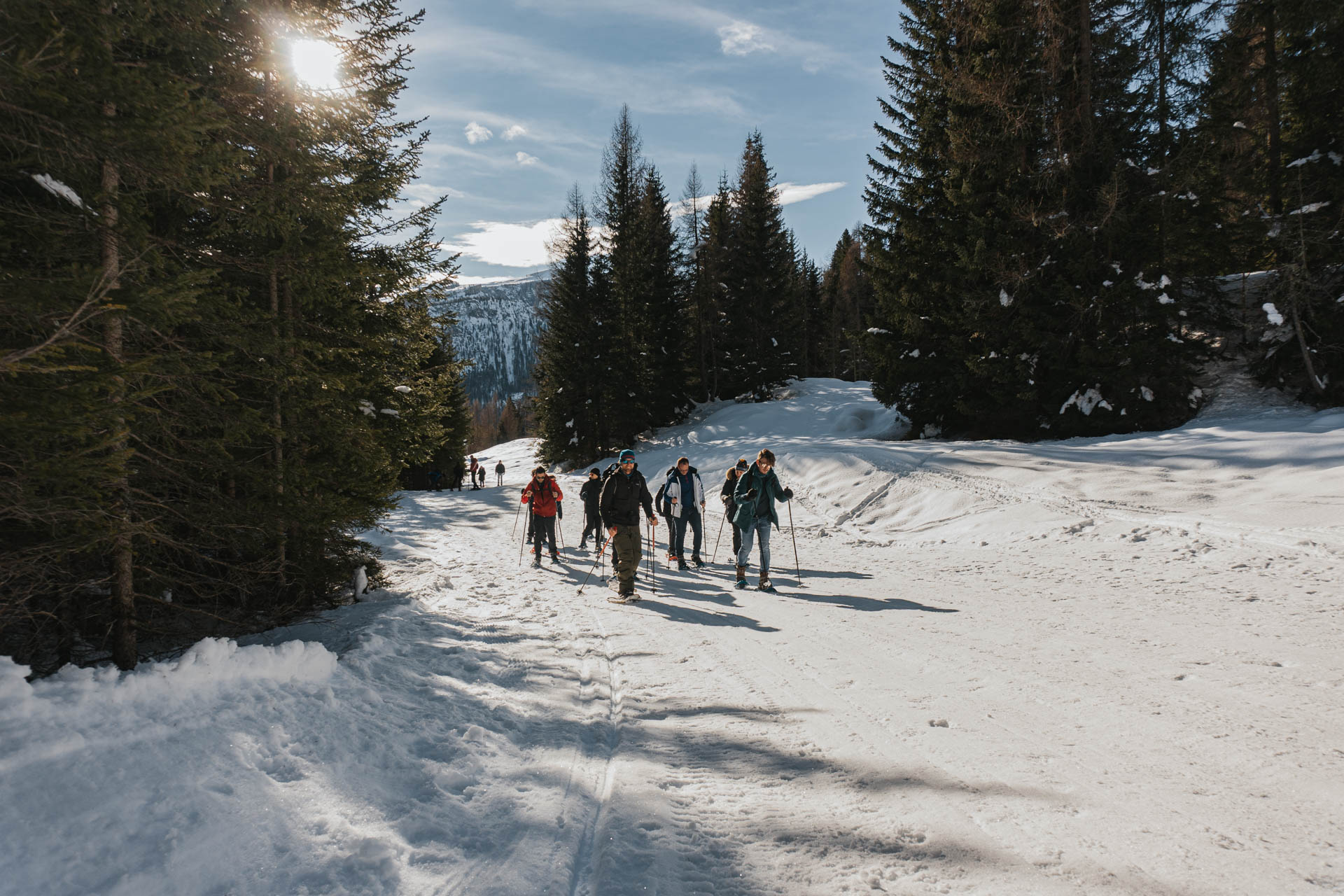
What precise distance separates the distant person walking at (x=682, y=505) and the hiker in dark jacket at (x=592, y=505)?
189 centimetres

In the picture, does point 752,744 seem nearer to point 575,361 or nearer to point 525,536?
point 525,536

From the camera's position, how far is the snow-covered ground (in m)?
2.81

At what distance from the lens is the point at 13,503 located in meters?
4.42

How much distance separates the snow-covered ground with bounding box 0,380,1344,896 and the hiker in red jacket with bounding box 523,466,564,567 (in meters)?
4.20

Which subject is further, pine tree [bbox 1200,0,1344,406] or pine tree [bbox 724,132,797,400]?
pine tree [bbox 724,132,797,400]

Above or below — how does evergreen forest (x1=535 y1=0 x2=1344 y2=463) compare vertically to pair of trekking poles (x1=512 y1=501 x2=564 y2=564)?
above

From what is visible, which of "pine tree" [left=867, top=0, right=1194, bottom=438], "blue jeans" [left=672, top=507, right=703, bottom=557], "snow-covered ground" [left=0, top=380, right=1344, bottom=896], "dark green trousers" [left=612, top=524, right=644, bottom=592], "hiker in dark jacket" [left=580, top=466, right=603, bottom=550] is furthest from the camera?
"pine tree" [left=867, top=0, right=1194, bottom=438]

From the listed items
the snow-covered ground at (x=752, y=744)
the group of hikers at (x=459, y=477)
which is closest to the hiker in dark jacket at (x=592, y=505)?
the snow-covered ground at (x=752, y=744)

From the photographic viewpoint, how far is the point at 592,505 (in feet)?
48.6

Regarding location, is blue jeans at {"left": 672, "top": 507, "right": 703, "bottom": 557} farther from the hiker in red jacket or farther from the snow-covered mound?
the snow-covered mound

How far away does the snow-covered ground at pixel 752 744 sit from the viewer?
2807mm

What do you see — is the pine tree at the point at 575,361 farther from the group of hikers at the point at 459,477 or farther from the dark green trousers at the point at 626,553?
the dark green trousers at the point at 626,553

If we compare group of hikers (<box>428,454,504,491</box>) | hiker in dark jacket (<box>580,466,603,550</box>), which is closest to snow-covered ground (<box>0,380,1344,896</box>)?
hiker in dark jacket (<box>580,466,603,550</box>)

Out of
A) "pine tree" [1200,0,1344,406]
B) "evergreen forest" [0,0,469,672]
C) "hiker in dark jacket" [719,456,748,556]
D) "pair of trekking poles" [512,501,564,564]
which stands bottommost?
"pair of trekking poles" [512,501,564,564]
